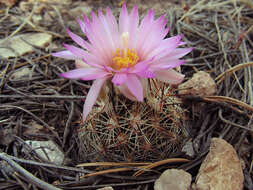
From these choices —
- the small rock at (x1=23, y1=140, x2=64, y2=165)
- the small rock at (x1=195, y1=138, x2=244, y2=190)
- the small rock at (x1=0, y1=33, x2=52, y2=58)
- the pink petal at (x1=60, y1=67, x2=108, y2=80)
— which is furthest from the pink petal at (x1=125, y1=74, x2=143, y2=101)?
the small rock at (x1=0, y1=33, x2=52, y2=58)

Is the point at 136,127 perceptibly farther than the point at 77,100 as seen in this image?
No

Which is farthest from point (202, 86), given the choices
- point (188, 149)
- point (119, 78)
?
point (119, 78)

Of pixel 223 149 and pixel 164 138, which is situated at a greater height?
pixel 164 138

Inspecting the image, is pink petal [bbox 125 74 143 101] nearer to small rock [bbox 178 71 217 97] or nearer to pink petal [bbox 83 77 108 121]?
pink petal [bbox 83 77 108 121]

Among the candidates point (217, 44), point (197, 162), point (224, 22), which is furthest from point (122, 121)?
point (224, 22)

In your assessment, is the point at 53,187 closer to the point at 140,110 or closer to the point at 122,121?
the point at 122,121

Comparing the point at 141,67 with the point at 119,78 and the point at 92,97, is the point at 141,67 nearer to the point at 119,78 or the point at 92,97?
the point at 119,78
